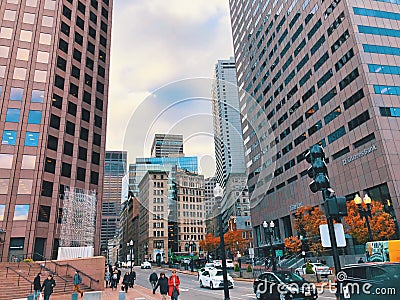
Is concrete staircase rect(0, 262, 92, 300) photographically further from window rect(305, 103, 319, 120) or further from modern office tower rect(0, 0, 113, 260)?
window rect(305, 103, 319, 120)

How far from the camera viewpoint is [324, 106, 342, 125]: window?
164ft

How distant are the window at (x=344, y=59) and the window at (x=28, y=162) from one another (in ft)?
159

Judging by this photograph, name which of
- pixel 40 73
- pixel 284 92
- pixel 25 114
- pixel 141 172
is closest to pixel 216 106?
pixel 141 172

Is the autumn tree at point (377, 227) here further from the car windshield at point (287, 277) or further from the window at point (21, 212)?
the window at point (21, 212)

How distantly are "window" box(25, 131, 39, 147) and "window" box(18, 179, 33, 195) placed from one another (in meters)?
5.41

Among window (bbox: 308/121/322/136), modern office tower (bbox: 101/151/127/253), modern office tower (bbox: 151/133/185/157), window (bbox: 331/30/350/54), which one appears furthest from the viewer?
modern office tower (bbox: 101/151/127/253)

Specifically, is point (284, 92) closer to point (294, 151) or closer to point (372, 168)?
point (294, 151)

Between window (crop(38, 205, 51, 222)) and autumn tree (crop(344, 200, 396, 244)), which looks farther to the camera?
window (crop(38, 205, 51, 222))

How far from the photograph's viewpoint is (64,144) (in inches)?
1996

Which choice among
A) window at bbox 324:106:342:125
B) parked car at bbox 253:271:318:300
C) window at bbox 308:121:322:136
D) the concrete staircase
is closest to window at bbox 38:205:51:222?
the concrete staircase

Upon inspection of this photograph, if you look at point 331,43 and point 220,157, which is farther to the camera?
point 331,43

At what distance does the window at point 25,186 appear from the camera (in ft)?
142

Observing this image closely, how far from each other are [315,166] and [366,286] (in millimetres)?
4124

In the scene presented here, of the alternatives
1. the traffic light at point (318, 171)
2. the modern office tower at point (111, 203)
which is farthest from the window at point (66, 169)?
the modern office tower at point (111, 203)
